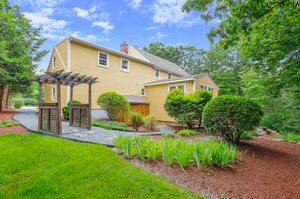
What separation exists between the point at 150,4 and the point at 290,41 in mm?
7437

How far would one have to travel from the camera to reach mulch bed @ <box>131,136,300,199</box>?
294 centimetres

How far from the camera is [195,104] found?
9852 mm

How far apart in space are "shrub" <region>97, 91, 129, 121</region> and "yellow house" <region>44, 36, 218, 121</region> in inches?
49.8

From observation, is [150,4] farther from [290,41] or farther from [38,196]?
[38,196]

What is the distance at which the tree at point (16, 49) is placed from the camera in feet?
41.5

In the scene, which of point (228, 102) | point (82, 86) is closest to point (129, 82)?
point (82, 86)

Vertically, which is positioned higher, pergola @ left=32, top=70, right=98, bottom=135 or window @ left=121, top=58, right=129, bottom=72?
window @ left=121, top=58, right=129, bottom=72

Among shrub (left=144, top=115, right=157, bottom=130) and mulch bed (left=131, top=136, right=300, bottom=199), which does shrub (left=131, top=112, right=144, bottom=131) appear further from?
mulch bed (left=131, top=136, right=300, bottom=199)

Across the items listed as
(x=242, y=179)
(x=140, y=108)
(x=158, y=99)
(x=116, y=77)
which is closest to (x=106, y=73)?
(x=116, y=77)

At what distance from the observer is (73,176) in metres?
3.08

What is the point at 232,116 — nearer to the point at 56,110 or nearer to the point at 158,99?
the point at 56,110

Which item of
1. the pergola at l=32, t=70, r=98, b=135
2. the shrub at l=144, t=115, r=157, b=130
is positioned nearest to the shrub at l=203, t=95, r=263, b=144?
the shrub at l=144, t=115, r=157, b=130

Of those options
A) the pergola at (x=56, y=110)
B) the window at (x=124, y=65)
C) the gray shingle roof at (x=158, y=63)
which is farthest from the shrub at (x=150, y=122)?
the gray shingle roof at (x=158, y=63)

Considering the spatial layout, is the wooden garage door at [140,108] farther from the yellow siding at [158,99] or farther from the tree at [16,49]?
the tree at [16,49]
